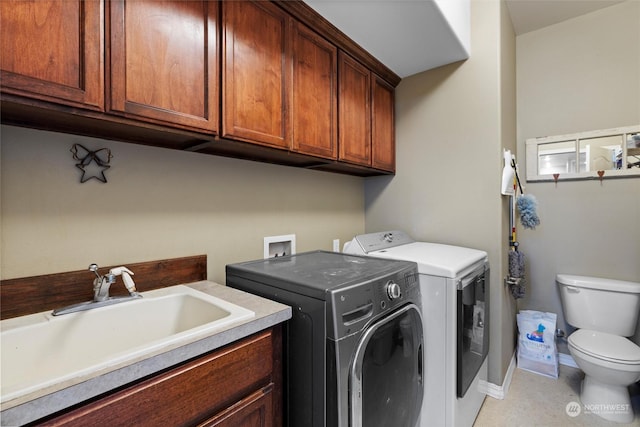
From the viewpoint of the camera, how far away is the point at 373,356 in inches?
43.5

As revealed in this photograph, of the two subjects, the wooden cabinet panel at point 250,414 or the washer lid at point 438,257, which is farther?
the washer lid at point 438,257

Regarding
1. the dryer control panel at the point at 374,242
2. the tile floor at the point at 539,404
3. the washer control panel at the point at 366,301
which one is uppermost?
the dryer control panel at the point at 374,242

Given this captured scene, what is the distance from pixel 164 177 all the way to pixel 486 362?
2.31m

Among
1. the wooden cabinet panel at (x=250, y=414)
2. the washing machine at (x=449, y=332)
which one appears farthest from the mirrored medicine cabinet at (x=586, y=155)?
the wooden cabinet panel at (x=250, y=414)

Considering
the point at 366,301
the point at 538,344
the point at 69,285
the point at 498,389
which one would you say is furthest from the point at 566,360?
the point at 69,285

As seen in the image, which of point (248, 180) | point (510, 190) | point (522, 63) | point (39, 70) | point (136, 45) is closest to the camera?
point (39, 70)

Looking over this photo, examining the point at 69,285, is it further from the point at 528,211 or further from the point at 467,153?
the point at 528,211

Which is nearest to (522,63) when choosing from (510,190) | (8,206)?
(510,190)

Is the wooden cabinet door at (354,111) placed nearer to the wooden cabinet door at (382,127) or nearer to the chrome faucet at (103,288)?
the wooden cabinet door at (382,127)

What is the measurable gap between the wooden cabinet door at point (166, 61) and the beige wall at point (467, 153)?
1650mm

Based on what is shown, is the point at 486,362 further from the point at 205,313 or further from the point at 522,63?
the point at 522,63

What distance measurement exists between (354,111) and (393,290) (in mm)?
1228

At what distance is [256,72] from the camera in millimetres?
1275

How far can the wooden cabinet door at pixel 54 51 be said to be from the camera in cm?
72
